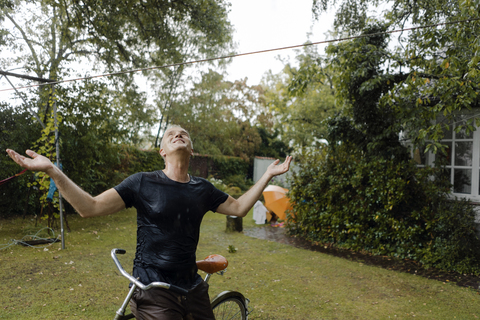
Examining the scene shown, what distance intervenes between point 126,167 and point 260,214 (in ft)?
16.9

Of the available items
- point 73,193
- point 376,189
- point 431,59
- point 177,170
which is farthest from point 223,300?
point 431,59

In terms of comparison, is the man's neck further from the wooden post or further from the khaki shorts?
the wooden post

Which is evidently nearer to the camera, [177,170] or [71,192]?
[71,192]

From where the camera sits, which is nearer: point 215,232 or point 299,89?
point 299,89

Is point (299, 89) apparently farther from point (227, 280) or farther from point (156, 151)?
point (156, 151)

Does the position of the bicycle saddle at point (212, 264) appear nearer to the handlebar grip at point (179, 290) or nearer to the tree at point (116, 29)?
the handlebar grip at point (179, 290)

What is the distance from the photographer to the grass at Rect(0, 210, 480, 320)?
4297 mm

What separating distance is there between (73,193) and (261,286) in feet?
13.5

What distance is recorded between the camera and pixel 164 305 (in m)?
1.95

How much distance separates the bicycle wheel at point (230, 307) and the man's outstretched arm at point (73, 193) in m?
1.14

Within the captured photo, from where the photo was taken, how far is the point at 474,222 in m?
6.87

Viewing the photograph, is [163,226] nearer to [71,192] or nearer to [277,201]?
[71,192]

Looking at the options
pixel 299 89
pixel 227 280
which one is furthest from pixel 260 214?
pixel 227 280

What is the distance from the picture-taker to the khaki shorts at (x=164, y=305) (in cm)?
194
